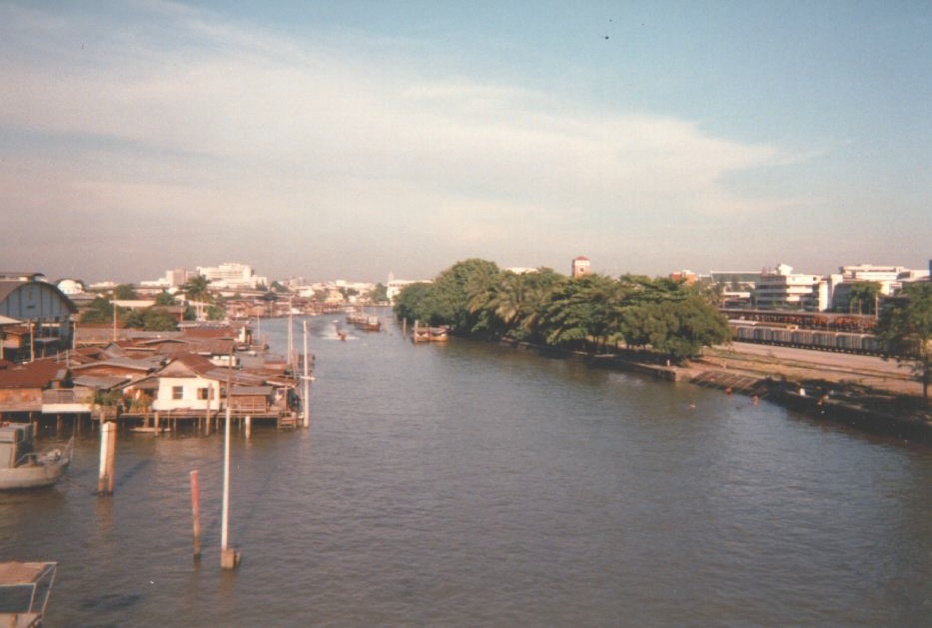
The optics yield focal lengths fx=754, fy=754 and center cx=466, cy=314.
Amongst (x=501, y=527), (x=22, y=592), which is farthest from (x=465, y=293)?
(x=22, y=592)

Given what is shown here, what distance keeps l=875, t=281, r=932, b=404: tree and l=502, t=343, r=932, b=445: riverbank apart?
1961 mm

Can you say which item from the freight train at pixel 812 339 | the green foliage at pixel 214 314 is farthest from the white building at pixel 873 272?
the green foliage at pixel 214 314

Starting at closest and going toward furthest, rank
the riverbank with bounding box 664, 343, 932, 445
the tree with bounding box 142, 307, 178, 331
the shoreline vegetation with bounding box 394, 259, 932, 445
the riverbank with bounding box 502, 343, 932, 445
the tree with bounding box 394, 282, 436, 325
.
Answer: the riverbank with bounding box 664, 343, 932, 445 → the riverbank with bounding box 502, 343, 932, 445 → the shoreline vegetation with bounding box 394, 259, 932, 445 → the tree with bounding box 142, 307, 178, 331 → the tree with bounding box 394, 282, 436, 325

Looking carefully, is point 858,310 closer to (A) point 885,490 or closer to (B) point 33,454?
(A) point 885,490

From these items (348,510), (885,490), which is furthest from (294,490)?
(885,490)

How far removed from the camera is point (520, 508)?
2777cm

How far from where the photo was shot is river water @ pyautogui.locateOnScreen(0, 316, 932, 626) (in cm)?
1981

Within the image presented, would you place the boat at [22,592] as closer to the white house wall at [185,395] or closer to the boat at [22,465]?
the boat at [22,465]

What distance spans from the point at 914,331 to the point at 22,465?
4394 cm

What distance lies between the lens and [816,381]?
173 feet

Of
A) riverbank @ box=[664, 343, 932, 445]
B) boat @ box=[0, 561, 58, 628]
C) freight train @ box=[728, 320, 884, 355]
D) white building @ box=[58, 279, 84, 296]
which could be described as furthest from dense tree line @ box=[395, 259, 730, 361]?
white building @ box=[58, 279, 84, 296]

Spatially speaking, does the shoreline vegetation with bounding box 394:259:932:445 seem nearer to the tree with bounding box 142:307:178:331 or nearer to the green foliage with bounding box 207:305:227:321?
the tree with bounding box 142:307:178:331

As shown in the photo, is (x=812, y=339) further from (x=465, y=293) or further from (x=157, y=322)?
(x=157, y=322)

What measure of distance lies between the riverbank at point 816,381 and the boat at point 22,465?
131 feet
